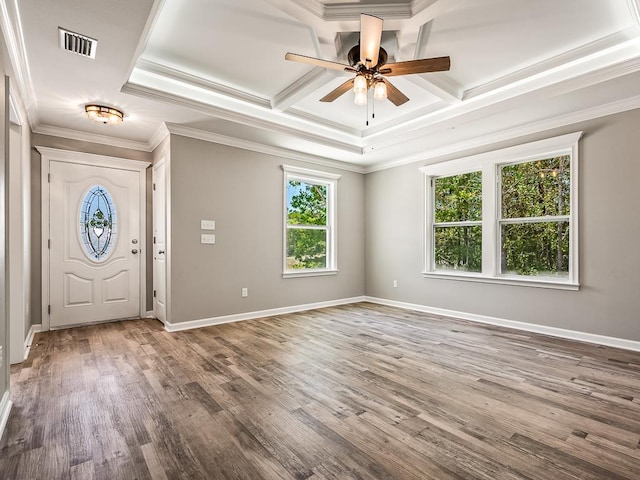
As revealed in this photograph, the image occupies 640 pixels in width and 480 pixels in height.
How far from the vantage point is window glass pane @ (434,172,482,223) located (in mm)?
4750

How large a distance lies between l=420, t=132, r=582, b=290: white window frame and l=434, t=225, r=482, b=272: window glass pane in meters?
0.09

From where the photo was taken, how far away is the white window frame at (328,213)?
5.21m

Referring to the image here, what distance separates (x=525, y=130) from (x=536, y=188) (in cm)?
75

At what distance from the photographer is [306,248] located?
18.5 feet

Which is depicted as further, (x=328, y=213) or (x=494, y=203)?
(x=328, y=213)

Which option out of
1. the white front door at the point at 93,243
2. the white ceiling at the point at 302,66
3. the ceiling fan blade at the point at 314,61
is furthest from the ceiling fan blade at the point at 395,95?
the white front door at the point at 93,243

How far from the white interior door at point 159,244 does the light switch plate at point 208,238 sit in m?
0.47

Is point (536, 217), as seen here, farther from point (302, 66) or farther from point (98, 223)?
point (98, 223)

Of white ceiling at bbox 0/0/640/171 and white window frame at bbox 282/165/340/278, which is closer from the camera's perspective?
white ceiling at bbox 0/0/640/171

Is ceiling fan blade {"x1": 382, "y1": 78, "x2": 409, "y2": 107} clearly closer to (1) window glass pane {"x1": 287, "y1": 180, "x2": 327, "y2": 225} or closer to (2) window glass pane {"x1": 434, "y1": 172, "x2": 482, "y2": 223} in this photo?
(2) window glass pane {"x1": 434, "y1": 172, "x2": 482, "y2": 223}

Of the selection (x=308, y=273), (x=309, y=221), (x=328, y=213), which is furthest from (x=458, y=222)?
(x=308, y=273)

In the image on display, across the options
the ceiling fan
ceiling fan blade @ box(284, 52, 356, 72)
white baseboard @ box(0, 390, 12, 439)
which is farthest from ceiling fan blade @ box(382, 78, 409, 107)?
white baseboard @ box(0, 390, 12, 439)

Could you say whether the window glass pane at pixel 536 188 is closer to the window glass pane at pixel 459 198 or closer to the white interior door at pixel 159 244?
the window glass pane at pixel 459 198

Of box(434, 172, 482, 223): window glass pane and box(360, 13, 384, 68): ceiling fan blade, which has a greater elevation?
box(360, 13, 384, 68): ceiling fan blade
